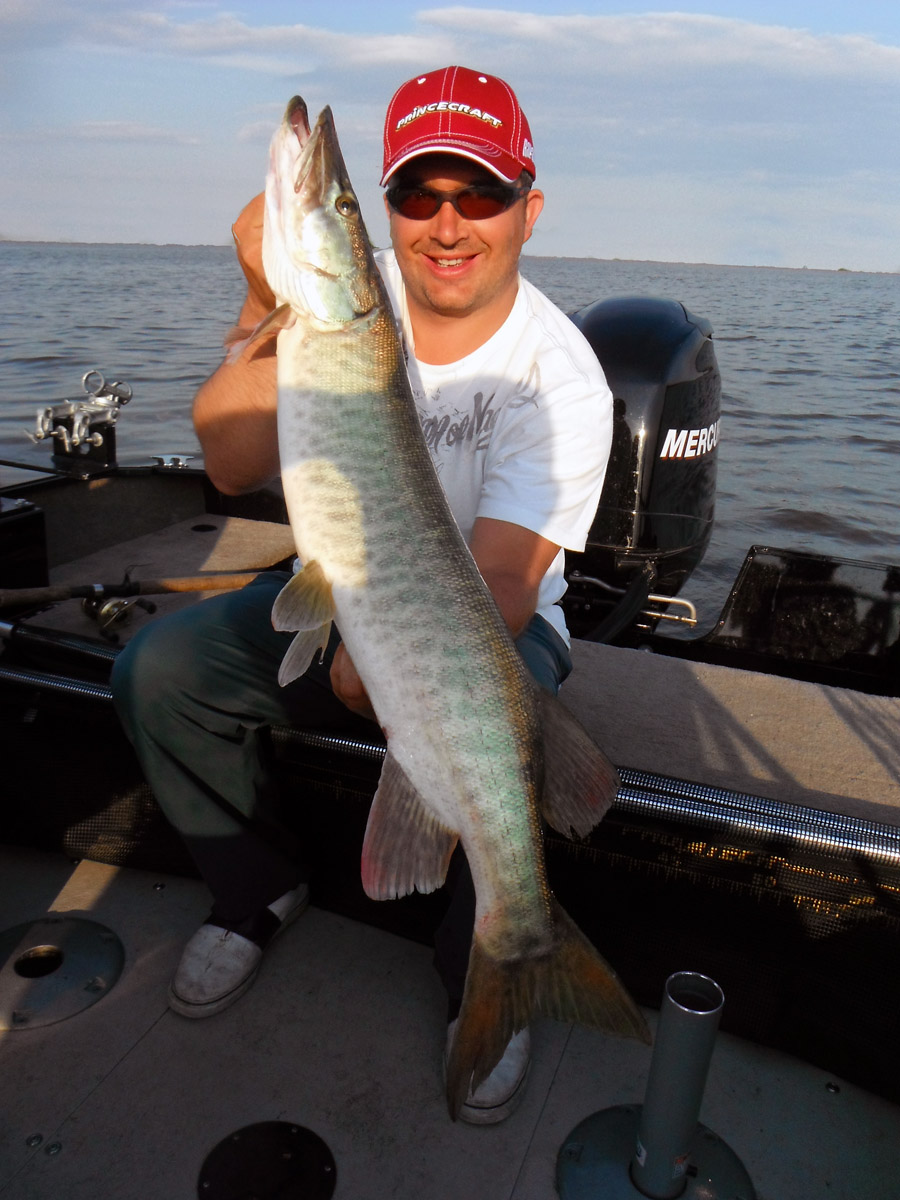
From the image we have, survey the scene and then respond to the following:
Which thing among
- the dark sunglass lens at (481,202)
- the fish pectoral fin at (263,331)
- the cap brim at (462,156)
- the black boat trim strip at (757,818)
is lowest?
the black boat trim strip at (757,818)

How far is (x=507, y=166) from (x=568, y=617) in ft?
8.70

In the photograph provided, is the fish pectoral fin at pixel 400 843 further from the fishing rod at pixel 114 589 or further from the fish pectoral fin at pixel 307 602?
the fishing rod at pixel 114 589

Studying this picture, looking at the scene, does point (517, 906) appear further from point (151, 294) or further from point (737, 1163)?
point (151, 294)

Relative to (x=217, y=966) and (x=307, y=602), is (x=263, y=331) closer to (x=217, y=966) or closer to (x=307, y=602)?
(x=307, y=602)

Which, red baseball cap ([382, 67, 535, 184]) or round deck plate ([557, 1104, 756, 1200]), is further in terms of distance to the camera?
red baseball cap ([382, 67, 535, 184])

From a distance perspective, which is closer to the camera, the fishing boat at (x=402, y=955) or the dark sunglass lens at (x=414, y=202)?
the fishing boat at (x=402, y=955)

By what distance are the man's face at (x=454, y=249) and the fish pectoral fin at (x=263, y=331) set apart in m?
0.58

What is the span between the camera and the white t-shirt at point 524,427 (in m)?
2.53

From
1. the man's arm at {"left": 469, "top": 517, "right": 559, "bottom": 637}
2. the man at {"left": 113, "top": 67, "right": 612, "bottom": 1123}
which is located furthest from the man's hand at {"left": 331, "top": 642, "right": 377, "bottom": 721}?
the man's arm at {"left": 469, "top": 517, "right": 559, "bottom": 637}

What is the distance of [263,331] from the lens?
2.20m

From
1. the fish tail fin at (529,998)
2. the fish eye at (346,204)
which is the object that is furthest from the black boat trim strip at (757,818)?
the fish eye at (346,204)

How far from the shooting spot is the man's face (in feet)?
8.52

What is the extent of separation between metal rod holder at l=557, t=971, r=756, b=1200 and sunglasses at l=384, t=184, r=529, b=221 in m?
2.11

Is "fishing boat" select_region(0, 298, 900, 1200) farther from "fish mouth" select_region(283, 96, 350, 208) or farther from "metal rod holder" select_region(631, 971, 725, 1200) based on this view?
"fish mouth" select_region(283, 96, 350, 208)
